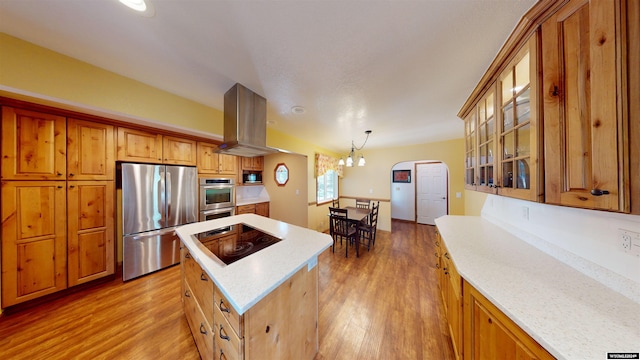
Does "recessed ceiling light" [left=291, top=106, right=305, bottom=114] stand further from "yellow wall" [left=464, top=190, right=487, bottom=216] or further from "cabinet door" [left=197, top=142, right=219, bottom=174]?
"yellow wall" [left=464, top=190, right=487, bottom=216]

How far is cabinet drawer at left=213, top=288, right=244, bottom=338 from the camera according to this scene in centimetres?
82

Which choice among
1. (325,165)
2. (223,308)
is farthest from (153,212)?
(325,165)

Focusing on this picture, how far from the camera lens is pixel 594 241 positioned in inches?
38.2

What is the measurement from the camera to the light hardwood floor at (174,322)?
135cm

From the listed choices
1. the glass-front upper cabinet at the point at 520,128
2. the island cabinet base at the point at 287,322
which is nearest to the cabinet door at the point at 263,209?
the island cabinet base at the point at 287,322

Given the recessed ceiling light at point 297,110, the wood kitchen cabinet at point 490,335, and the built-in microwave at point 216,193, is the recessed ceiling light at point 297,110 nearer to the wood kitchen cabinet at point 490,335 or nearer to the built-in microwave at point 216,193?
the built-in microwave at point 216,193

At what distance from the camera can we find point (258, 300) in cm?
79

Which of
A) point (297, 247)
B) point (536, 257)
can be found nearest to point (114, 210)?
point (297, 247)

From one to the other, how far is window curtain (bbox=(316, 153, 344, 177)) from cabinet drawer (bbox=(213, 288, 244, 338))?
3162 millimetres

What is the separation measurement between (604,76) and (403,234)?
155 inches

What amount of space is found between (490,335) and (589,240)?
2.74ft

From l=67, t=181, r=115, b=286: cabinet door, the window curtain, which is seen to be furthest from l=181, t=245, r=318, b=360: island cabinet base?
the window curtain

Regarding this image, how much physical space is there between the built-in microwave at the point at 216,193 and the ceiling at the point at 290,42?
1.49m

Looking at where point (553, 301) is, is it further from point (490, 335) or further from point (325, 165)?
point (325, 165)
